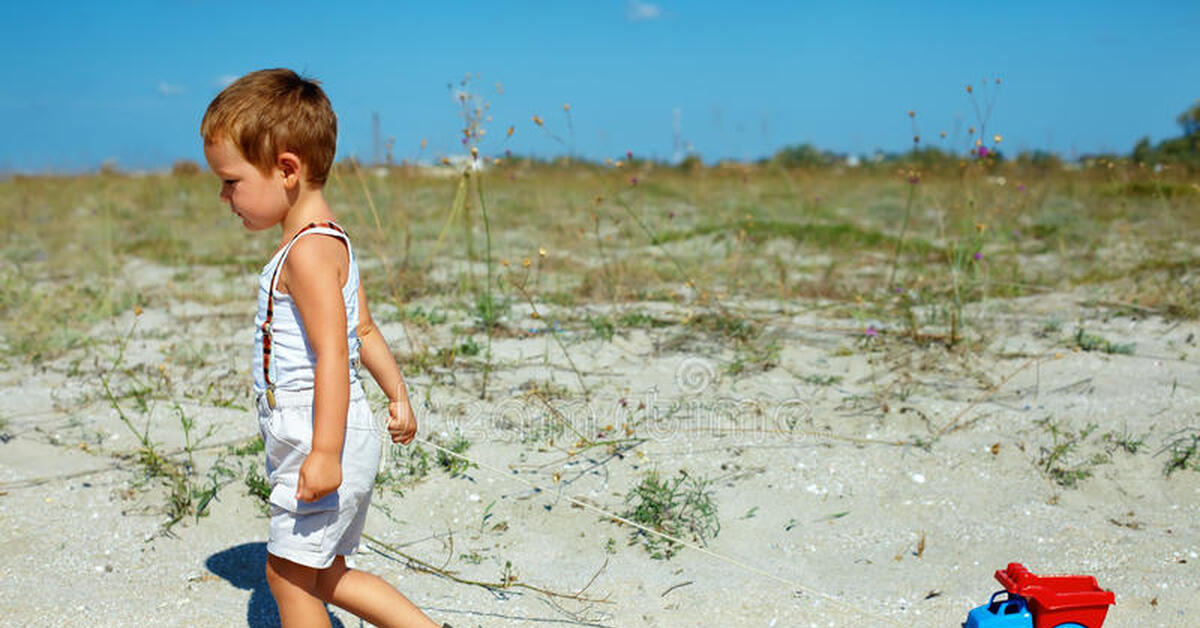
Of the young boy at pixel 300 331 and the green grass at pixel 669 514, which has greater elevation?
the young boy at pixel 300 331

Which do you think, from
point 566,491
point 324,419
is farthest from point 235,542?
point 324,419

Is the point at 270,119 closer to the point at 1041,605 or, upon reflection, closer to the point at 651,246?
the point at 1041,605

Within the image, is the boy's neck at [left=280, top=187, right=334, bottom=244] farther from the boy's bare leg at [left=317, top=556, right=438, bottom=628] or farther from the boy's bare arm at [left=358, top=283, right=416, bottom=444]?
the boy's bare leg at [left=317, top=556, right=438, bottom=628]

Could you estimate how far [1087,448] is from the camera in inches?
105

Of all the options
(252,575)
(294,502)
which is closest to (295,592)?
(294,502)

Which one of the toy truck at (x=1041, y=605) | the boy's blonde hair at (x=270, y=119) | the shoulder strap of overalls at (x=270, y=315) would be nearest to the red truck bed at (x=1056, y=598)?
the toy truck at (x=1041, y=605)

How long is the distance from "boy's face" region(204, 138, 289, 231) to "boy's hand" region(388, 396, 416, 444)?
41 cm

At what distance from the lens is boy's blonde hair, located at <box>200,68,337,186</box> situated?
148 centimetres

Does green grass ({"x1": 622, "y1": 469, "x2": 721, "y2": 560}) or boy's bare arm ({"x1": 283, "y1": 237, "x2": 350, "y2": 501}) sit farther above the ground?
boy's bare arm ({"x1": 283, "y1": 237, "x2": 350, "y2": 501})

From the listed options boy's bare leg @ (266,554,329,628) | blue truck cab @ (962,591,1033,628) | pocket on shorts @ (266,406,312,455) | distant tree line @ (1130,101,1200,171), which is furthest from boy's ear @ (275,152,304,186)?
distant tree line @ (1130,101,1200,171)

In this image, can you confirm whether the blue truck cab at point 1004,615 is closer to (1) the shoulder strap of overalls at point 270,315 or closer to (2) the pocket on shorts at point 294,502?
(2) the pocket on shorts at point 294,502

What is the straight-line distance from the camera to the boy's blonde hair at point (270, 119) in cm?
148

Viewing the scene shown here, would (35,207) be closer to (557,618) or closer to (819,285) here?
(819,285)

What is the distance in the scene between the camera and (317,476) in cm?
146
